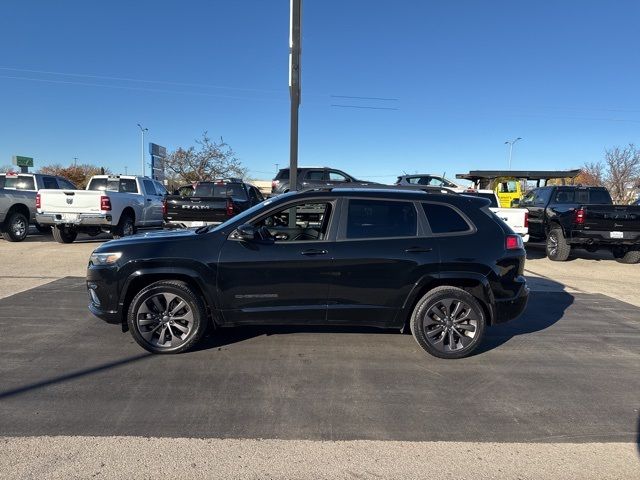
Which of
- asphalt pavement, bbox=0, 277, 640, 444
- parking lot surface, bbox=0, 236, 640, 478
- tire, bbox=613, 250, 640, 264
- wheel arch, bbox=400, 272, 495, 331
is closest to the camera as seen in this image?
parking lot surface, bbox=0, 236, 640, 478

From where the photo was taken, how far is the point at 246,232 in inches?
177

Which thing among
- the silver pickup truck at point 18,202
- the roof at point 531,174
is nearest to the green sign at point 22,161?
the silver pickup truck at point 18,202

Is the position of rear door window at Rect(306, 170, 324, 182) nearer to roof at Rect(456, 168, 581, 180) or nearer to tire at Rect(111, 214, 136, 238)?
tire at Rect(111, 214, 136, 238)

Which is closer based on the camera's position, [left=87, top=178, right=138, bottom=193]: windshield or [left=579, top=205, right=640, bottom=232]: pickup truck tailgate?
[left=579, top=205, right=640, bottom=232]: pickup truck tailgate

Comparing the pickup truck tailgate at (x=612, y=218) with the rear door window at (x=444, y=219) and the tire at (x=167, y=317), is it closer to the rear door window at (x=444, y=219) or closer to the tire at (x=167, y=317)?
the rear door window at (x=444, y=219)

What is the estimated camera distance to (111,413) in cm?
350

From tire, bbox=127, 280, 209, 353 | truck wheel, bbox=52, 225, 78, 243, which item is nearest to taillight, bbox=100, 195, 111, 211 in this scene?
truck wheel, bbox=52, 225, 78, 243

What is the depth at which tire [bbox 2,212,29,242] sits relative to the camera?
13516 millimetres

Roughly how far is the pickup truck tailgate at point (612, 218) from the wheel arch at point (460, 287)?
8.26 m

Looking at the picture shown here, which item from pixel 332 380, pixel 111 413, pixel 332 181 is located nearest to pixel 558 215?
pixel 332 181

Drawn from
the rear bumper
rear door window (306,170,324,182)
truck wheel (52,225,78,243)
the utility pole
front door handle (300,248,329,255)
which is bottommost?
truck wheel (52,225,78,243)

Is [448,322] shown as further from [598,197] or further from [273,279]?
[598,197]

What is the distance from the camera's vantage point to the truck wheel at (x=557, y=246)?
480 inches

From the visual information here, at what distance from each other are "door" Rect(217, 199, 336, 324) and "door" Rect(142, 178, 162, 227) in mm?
11034
